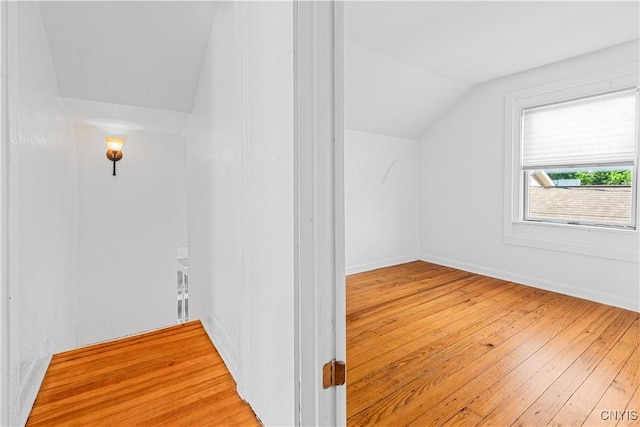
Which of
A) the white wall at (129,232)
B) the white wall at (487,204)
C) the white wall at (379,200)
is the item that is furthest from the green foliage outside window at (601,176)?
the white wall at (129,232)

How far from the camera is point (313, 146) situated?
35.6 inches

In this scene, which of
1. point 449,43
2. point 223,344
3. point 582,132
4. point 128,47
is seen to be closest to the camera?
point 223,344

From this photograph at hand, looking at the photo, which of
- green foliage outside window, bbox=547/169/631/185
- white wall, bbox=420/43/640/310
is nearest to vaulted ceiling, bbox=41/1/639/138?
white wall, bbox=420/43/640/310

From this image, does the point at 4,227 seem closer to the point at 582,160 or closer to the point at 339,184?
the point at 339,184

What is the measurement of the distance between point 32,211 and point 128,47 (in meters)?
1.02

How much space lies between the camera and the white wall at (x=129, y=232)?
2.68m

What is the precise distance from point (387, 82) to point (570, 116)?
5.64 feet

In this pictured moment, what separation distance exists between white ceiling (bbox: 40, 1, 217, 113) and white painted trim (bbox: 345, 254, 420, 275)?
2.50 meters

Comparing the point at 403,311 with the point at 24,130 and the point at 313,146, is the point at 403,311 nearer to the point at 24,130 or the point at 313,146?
the point at 313,146

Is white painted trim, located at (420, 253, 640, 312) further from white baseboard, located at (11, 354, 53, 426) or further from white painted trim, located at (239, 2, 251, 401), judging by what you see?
white baseboard, located at (11, 354, 53, 426)

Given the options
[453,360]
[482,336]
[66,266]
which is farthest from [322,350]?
[66,266]

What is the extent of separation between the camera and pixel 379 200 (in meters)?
3.87

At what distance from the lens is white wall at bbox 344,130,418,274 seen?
3.64 m

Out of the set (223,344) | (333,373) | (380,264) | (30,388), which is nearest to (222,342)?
(223,344)
